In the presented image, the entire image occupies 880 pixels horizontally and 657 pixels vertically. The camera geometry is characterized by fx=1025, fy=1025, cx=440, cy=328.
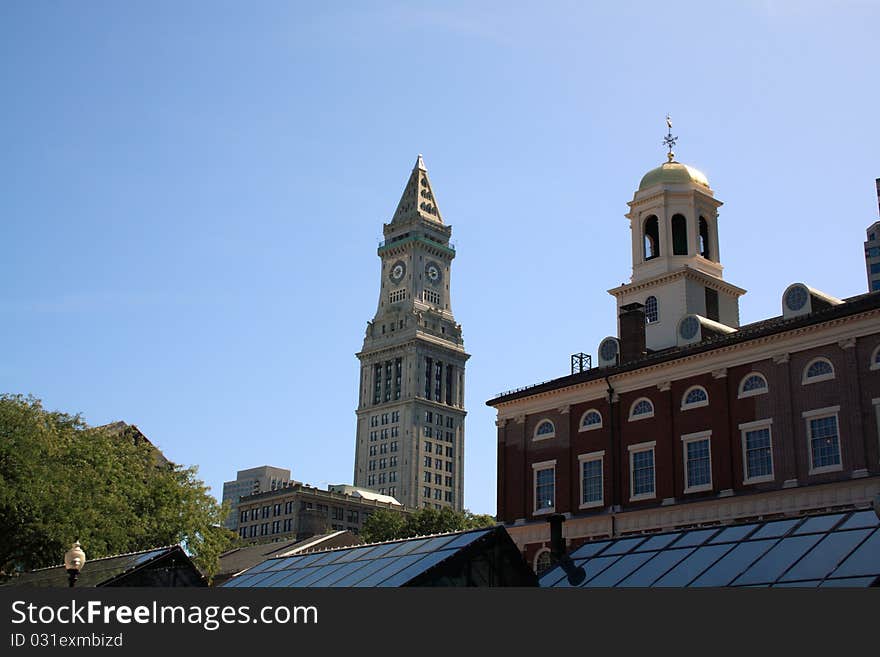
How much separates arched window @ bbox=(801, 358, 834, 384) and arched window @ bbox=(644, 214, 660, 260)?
22.9 meters

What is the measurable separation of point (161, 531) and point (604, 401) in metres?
28.2

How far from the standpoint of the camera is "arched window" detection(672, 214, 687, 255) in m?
71.9

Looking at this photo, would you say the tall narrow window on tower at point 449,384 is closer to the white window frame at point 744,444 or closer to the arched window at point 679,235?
the arched window at point 679,235

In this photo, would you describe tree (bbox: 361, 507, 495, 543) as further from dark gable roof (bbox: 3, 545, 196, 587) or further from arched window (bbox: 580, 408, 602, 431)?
dark gable roof (bbox: 3, 545, 196, 587)

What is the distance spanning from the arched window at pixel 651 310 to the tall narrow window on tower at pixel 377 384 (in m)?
123

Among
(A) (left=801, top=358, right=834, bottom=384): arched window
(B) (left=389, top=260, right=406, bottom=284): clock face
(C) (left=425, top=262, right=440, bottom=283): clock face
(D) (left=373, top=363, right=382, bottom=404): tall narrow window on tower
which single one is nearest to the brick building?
(A) (left=801, top=358, right=834, bottom=384): arched window

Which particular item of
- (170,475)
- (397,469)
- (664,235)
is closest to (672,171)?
(664,235)

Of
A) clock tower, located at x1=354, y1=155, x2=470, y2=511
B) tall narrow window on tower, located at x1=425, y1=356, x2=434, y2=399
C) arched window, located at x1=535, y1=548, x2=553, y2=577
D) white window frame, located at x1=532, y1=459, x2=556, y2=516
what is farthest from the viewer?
tall narrow window on tower, located at x1=425, y1=356, x2=434, y2=399

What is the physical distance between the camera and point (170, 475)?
67.7m

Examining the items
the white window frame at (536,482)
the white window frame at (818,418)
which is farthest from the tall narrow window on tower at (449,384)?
the white window frame at (818,418)

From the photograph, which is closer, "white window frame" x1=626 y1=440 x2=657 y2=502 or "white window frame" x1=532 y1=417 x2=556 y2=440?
"white window frame" x1=626 y1=440 x2=657 y2=502

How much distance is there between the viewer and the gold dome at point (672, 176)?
73500mm

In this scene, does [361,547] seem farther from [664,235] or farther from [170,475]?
[664,235]

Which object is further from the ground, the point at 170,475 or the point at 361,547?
the point at 170,475
